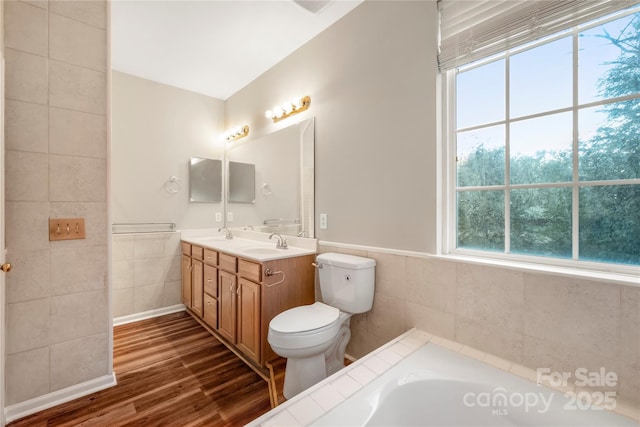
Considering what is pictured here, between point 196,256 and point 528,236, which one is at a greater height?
point 528,236

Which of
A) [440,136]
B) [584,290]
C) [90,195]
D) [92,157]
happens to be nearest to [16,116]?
[92,157]

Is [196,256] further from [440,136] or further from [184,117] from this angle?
[440,136]

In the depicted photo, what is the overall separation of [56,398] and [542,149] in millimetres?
2960

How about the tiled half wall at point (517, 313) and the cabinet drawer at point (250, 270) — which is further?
the cabinet drawer at point (250, 270)

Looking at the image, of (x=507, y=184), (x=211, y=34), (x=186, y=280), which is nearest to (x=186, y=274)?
(x=186, y=280)

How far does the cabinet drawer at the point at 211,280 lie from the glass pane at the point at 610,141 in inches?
99.0

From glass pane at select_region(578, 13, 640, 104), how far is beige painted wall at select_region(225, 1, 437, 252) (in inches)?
24.8

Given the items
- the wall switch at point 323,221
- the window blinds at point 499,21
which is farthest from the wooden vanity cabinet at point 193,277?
the window blinds at point 499,21

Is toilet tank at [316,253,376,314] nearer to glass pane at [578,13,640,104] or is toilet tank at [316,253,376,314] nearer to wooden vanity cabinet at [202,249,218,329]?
wooden vanity cabinet at [202,249,218,329]

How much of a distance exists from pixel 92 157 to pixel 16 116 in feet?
1.19

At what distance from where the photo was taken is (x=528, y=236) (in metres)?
1.37

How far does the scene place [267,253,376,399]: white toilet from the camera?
153 cm

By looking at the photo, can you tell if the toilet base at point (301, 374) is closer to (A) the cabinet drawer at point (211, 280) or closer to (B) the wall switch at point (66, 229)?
(A) the cabinet drawer at point (211, 280)

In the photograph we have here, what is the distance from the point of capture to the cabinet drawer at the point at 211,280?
244cm
